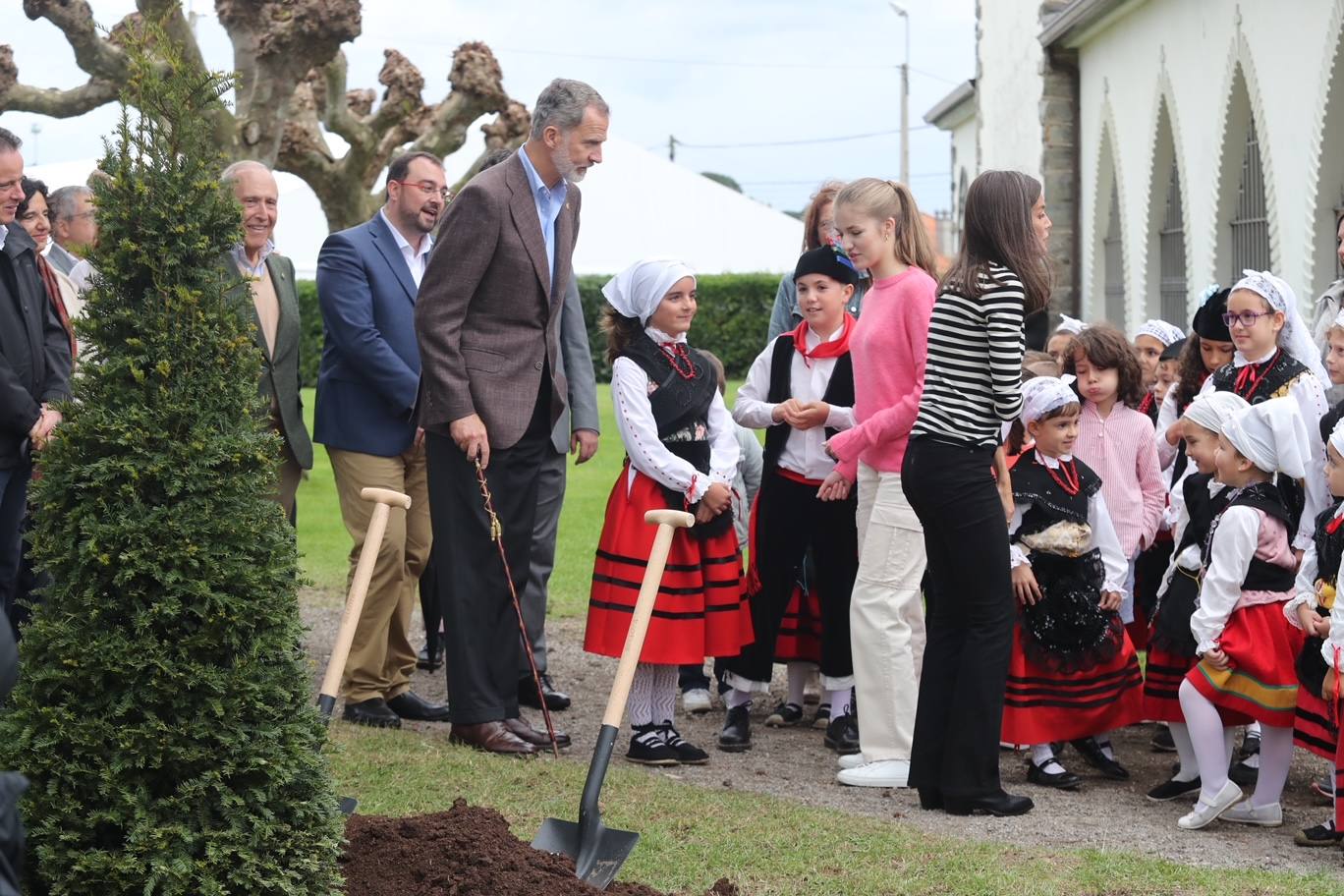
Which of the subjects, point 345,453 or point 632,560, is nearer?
point 632,560

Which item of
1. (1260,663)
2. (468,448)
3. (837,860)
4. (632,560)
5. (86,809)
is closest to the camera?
(86,809)

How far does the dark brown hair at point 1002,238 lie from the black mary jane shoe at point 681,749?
209cm

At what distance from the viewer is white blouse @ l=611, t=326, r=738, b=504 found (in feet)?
19.7

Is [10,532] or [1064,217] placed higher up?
[1064,217]

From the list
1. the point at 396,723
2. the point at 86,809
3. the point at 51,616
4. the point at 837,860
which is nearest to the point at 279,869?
the point at 86,809

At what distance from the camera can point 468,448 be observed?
18.7 feet

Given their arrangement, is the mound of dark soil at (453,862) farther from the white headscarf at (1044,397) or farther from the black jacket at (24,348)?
the white headscarf at (1044,397)

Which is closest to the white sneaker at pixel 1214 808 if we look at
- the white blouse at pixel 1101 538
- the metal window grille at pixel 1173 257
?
the white blouse at pixel 1101 538

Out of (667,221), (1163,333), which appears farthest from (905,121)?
(1163,333)

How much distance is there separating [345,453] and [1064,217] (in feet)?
45.2

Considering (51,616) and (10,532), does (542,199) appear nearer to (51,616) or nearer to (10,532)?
(10,532)

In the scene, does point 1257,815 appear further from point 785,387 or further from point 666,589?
point 785,387

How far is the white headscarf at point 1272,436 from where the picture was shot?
17.6ft

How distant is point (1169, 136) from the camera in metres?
15.3
